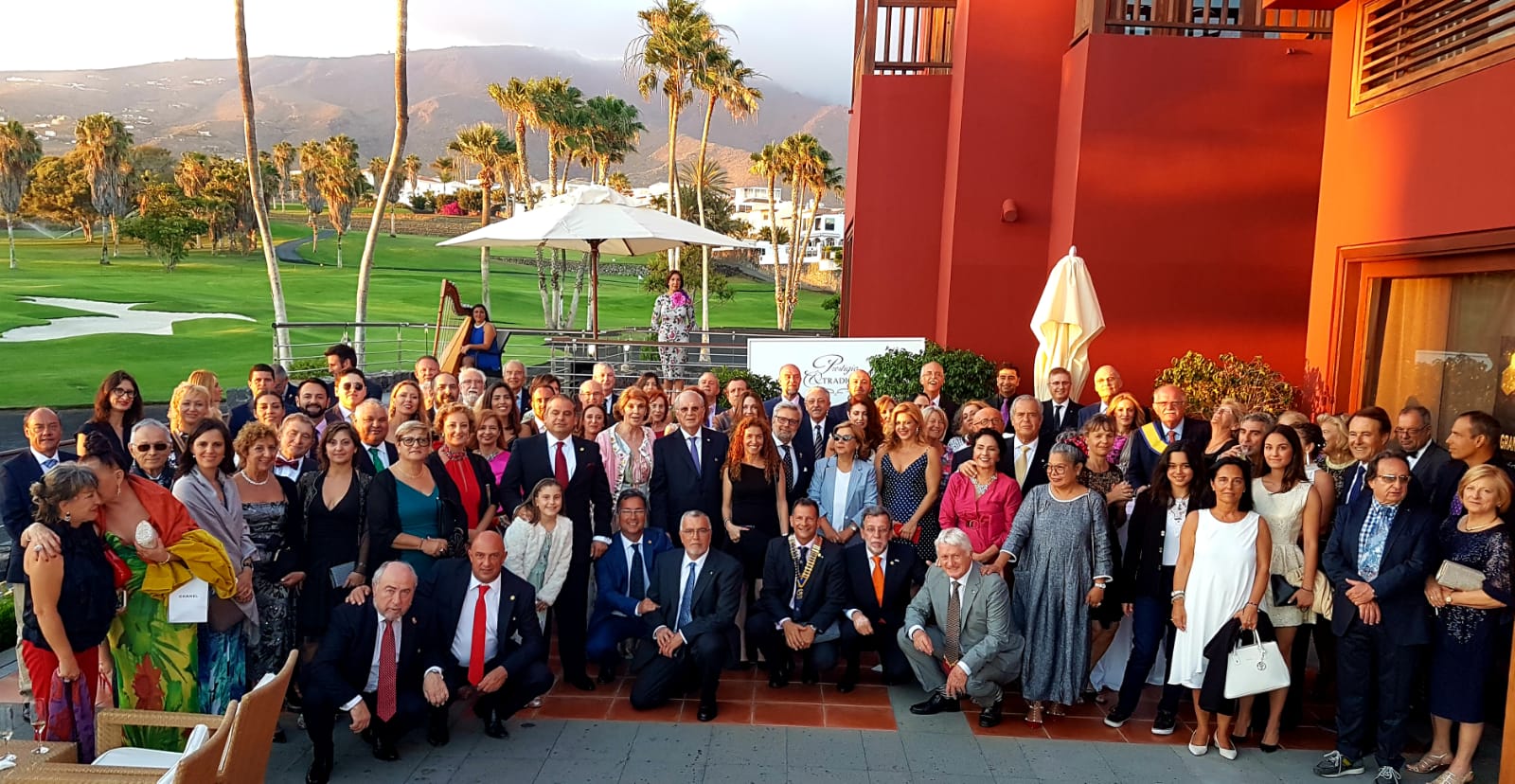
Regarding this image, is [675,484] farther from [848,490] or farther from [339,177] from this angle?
[339,177]

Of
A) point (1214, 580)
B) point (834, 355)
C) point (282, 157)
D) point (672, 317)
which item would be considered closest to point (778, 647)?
point (1214, 580)

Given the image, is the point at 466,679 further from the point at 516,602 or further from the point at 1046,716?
the point at 1046,716

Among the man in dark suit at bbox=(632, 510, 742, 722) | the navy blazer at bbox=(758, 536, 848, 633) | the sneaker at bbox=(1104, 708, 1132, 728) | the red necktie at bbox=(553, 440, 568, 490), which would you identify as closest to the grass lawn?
the red necktie at bbox=(553, 440, 568, 490)

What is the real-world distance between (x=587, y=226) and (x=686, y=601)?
16.6 feet

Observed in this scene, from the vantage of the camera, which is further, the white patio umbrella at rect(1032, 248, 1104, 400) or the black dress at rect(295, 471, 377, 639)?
the white patio umbrella at rect(1032, 248, 1104, 400)

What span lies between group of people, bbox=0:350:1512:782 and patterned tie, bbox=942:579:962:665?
0.02 m

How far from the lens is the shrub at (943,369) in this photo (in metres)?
9.50

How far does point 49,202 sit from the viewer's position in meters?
56.9

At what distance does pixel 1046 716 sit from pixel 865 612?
1.17 m

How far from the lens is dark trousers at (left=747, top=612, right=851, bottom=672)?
5375 mm

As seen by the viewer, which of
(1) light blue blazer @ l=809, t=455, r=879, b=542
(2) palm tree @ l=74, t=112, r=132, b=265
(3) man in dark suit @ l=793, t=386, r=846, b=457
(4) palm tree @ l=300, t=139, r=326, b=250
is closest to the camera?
(1) light blue blazer @ l=809, t=455, r=879, b=542

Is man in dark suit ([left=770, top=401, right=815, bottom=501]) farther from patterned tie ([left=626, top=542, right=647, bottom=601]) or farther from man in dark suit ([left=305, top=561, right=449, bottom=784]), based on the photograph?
man in dark suit ([left=305, top=561, right=449, bottom=784])

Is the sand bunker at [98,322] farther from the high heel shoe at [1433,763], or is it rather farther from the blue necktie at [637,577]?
the high heel shoe at [1433,763]

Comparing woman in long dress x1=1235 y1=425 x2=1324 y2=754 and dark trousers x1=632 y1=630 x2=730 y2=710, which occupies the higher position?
woman in long dress x1=1235 y1=425 x2=1324 y2=754
